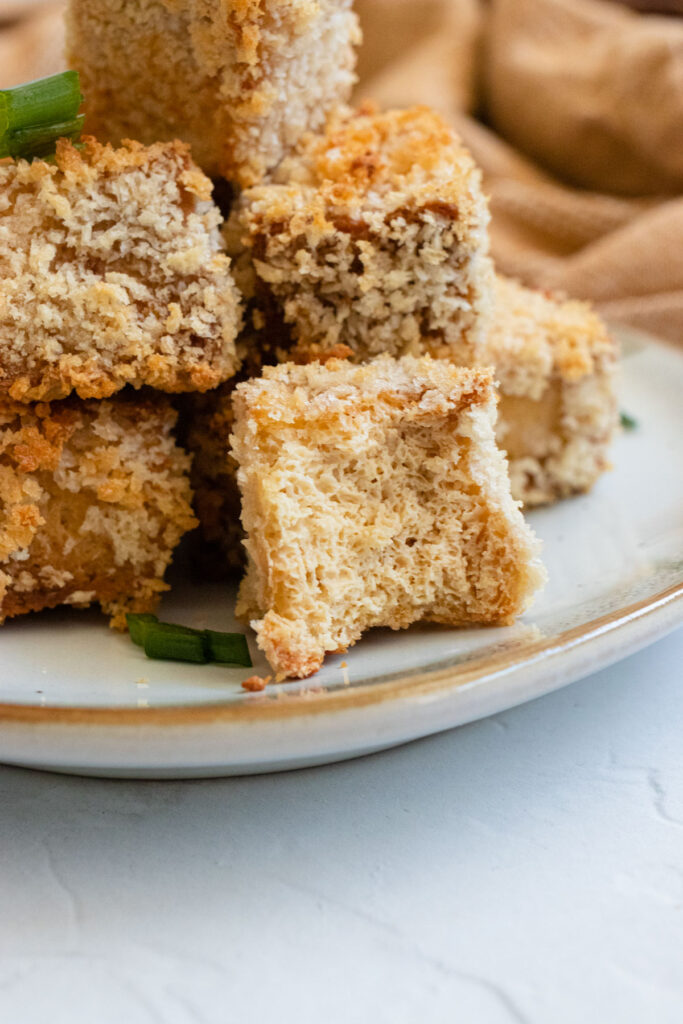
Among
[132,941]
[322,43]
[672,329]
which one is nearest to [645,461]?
[672,329]

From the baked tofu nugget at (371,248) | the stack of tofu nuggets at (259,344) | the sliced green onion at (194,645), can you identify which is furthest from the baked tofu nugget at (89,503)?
the baked tofu nugget at (371,248)

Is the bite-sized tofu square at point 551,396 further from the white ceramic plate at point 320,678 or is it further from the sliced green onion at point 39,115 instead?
the sliced green onion at point 39,115

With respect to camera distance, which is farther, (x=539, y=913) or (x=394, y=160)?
(x=394, y=160)

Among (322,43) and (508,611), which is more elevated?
(322,43)

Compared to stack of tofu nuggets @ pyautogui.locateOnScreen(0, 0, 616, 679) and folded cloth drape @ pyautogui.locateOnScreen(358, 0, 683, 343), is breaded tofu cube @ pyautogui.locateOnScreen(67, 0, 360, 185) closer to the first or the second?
stack of tofu nuggets @ pyautogui.locateOnScreen(0, 0, 616, 679)

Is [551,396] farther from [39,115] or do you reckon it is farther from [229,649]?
[39,115]

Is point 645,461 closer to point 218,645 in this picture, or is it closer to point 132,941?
point 218,645

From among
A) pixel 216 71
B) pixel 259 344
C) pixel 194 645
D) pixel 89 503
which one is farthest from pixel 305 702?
pixel 216 71

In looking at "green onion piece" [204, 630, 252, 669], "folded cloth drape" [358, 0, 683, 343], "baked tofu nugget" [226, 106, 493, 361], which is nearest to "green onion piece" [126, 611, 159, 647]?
"green onion piece" [204, 630, 252, 669]
